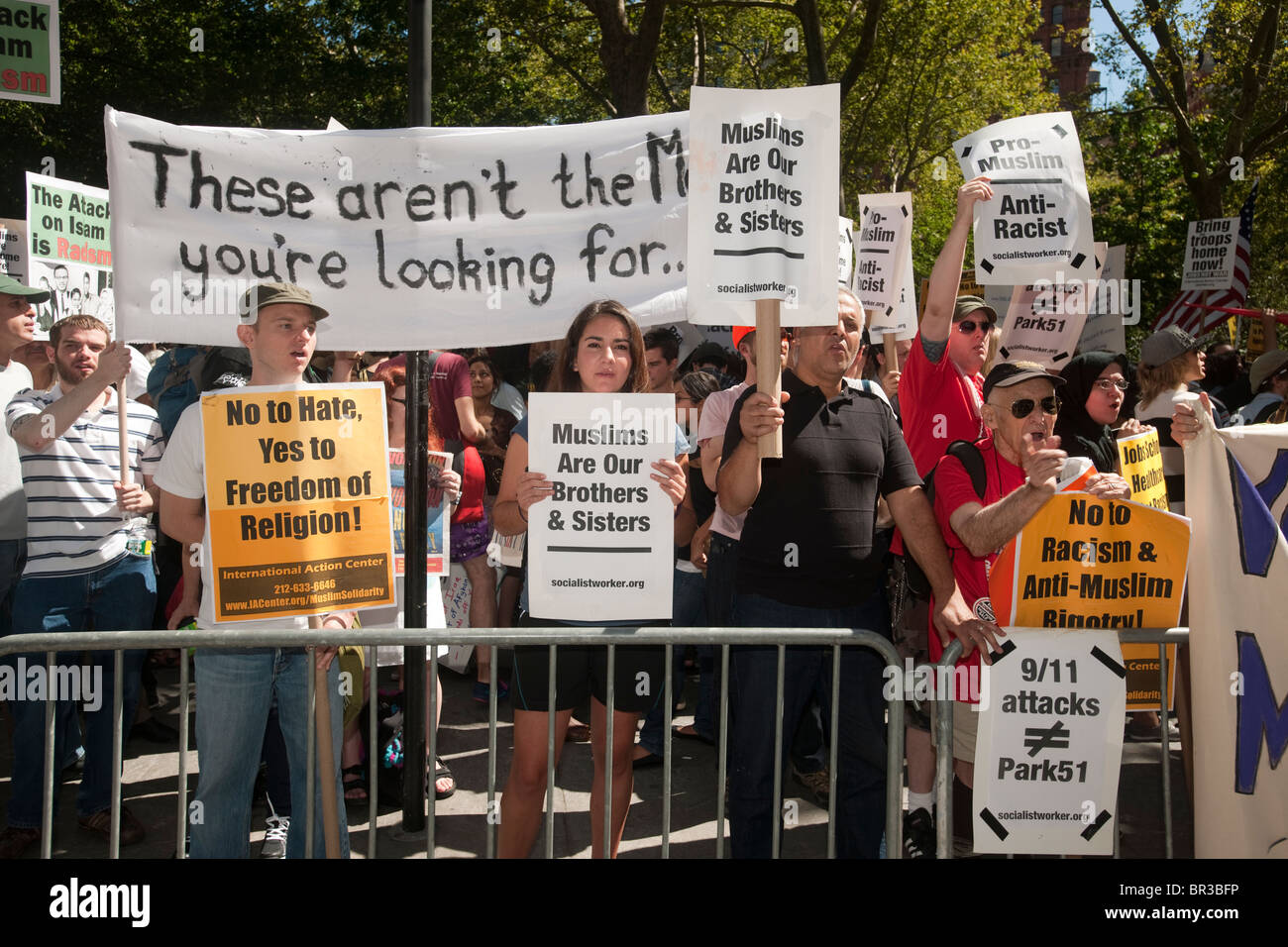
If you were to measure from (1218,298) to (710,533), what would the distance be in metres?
12.1

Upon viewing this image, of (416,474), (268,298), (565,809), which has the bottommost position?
(565,809)

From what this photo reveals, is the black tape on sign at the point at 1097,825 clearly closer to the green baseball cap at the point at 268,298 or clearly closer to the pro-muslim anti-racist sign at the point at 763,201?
the pro-muslim anti-racist sign at the point at 763,201

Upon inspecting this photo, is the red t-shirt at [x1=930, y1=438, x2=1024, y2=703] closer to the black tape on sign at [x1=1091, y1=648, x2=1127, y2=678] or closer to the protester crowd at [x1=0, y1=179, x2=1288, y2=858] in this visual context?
the protester crowd at [x1=0, y1=179, x2=1288, y2=858]

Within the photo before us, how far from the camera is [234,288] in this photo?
4.31 metres

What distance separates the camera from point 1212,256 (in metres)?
14.4

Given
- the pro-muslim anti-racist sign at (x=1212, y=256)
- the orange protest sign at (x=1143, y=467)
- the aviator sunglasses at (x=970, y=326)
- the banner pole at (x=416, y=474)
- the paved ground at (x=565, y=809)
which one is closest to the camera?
the orange protest sign at (x=1143, y=467)

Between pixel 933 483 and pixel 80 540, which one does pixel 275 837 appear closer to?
pixel 80 540

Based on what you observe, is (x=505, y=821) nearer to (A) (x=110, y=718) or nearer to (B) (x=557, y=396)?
(B) (x=557, y=396)

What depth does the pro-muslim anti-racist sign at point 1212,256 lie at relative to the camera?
14188 mm

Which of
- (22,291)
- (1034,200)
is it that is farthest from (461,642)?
(1034,200)

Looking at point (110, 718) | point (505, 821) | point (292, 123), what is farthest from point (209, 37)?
point (505, 821)

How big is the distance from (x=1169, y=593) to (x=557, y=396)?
2082 millimetres

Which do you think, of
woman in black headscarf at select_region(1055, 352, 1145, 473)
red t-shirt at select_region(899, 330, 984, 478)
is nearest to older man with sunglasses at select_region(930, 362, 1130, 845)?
red t-shirt at select_region(899, 330, 984, 478)

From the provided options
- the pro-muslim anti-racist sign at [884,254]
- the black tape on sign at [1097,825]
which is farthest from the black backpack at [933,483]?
the pro-muslim anti-racist sign at [884,254]
